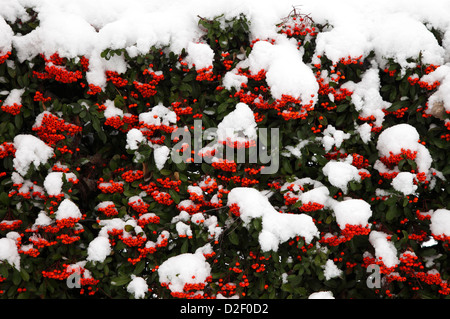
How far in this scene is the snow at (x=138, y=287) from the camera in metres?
2.94

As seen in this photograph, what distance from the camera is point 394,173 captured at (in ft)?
9.95

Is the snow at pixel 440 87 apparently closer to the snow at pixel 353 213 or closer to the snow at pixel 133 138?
the snow at pixel 353 213

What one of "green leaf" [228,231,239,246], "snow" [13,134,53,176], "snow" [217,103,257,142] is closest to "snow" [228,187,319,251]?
"green leaf" [228,231,239,246]

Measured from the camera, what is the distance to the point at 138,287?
2.95 m

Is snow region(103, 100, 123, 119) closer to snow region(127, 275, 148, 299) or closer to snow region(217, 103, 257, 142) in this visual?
snow region(217, 103, 257, 142)

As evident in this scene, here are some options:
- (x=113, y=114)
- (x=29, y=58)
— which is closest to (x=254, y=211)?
(x=113, y=114)

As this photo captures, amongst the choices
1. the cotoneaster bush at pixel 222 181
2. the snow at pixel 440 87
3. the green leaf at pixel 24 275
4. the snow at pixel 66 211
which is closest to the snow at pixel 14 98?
the cotoneaster bush at pixel 222 181

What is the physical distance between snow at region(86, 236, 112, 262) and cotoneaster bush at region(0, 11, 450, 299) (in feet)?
0.03

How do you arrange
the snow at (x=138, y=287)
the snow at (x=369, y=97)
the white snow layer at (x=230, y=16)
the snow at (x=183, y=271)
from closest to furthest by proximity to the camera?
1. the snow at (x=183, y=271)
2. the snow at (x=138, y=287)
3. the white snow layer at (x=230, y=16)
4. the snow at (x=369, y=97)

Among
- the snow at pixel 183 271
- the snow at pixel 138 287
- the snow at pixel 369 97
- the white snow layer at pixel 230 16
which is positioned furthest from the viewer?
the snow at pixel 369 97

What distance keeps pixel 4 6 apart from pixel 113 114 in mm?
1159

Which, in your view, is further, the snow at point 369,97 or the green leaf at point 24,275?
the snow at point 369,97

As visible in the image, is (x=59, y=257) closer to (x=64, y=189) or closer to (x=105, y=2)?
(x=64, y=189)

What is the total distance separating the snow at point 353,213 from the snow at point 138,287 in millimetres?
1427
